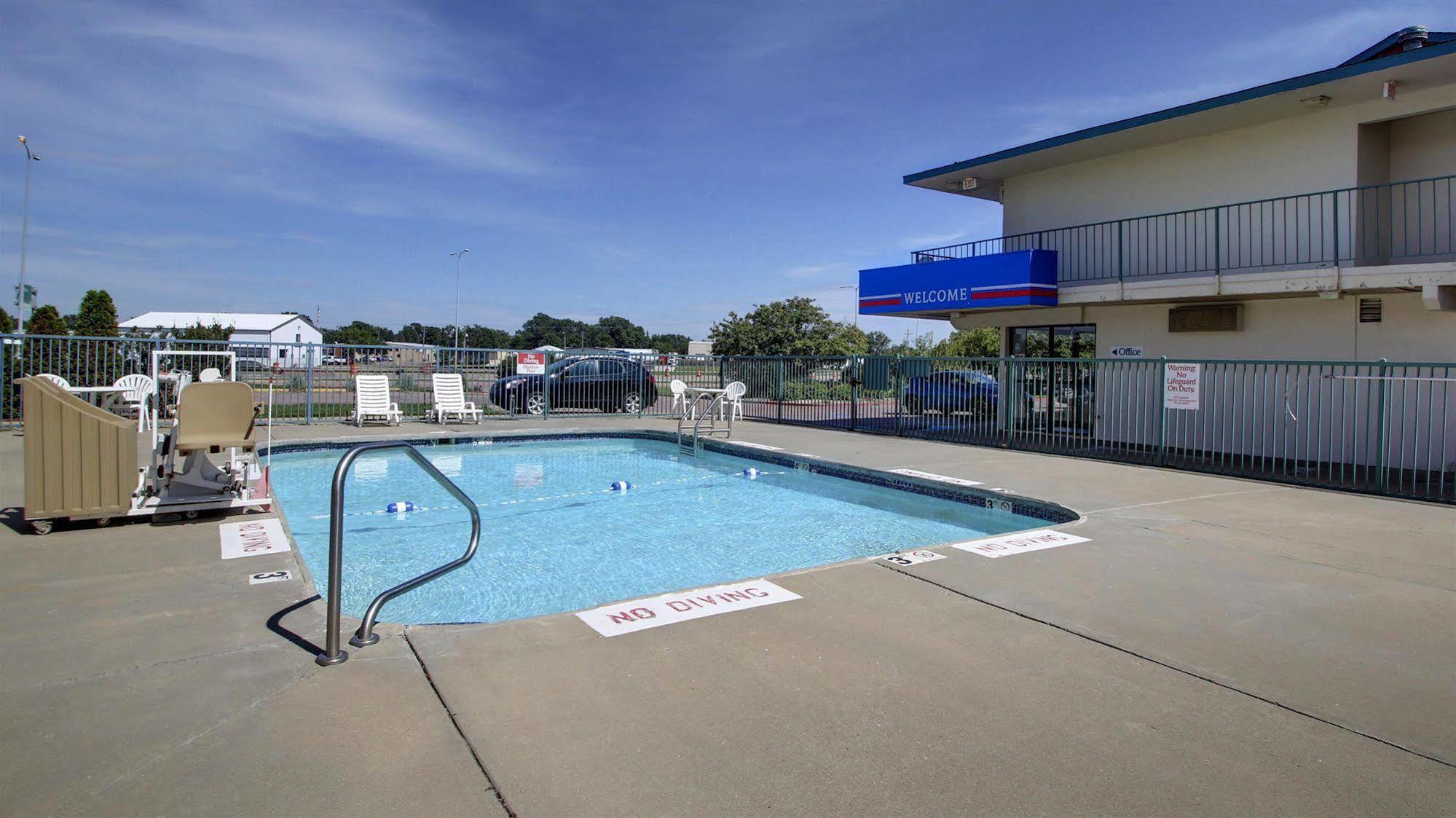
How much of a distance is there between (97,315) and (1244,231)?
34856mm

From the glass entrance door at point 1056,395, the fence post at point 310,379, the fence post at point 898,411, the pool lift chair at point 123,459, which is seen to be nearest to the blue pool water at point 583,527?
the pool lift chair at point 123,459

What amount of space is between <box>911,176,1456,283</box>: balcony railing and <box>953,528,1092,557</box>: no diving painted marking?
Answer: 827 centimetres

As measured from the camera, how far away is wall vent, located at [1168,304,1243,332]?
1381 cm

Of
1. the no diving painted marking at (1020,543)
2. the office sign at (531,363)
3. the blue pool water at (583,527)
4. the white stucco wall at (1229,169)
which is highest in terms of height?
the white stucco wall at (1229,169)

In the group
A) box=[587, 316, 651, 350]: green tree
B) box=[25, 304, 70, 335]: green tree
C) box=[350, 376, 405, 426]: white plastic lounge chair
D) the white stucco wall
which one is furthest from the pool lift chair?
box=[587, 316, 651, 350]: green tree

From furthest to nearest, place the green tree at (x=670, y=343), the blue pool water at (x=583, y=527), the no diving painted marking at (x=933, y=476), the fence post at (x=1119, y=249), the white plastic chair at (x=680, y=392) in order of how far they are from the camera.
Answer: the green tree at (x=670, y=343) < the white plastic chair at (x=680, y=392) < the fence post at (x=1119, y=249) < the no diving painted marking at (x=933, y=476) < the blue pool water at (x=583, y=527)

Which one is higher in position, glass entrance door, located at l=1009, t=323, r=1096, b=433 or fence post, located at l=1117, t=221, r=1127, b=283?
fence post, located at l=1117, t=221, r=1127, b=283

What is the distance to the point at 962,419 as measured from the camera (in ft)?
51.2

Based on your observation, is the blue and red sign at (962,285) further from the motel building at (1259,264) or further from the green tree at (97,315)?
the green tree at (97,315)

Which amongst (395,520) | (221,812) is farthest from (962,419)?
(221,812)

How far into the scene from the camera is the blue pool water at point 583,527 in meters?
6.73

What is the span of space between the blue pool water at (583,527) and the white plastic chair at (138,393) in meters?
1.97

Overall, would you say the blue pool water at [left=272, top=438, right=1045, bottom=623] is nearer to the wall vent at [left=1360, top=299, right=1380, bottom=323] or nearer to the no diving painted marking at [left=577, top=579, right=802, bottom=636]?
the no diving painted marking at [left=577, top=579, right=802, bottom=636]

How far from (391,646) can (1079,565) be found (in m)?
4.70
